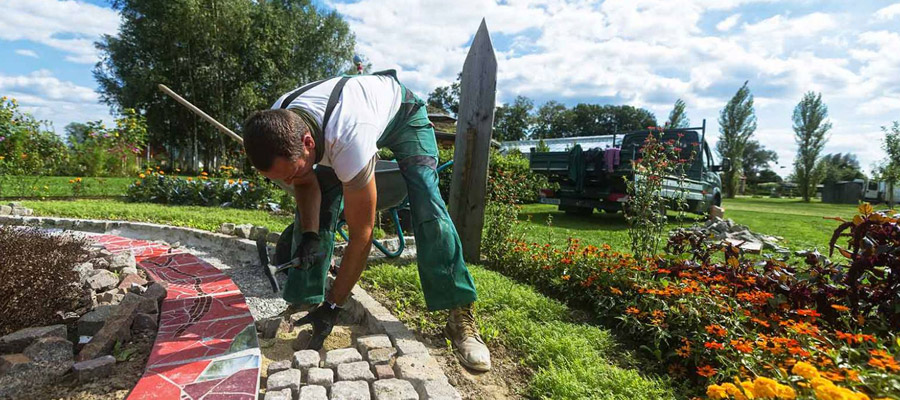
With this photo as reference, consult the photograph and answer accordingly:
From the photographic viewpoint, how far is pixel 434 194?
2.14 meters

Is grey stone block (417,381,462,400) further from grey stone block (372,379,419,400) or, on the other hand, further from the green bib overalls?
the green bib overalls

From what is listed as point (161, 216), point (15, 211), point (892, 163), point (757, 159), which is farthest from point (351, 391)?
point (757, 159)

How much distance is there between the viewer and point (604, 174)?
756 centimetres

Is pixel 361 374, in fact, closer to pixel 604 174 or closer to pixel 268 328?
pixel 268 328

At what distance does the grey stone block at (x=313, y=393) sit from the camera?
154 cm

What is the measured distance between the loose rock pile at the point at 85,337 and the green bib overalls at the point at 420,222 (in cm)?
71

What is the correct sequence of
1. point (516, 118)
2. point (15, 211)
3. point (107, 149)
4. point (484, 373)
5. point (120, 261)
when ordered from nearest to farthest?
1. point (484, 373)
2. point (120, 261)
3. point (15, 211)
4. point (107, 149)
5. point (516, 118)

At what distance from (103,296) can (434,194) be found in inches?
76.0

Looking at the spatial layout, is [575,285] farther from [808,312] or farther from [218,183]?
[218,183]

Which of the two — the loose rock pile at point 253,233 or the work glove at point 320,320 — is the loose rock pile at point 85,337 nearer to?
the work glove at point 320,320

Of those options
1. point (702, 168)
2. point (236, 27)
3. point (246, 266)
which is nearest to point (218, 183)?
point (246, 266)

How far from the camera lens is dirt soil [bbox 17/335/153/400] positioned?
1.61m

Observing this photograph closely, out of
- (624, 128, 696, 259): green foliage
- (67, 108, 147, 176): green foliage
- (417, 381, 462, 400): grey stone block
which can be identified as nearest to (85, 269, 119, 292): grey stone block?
(417, 381, 462, 400): grey stone block

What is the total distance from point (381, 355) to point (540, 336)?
78 cm
